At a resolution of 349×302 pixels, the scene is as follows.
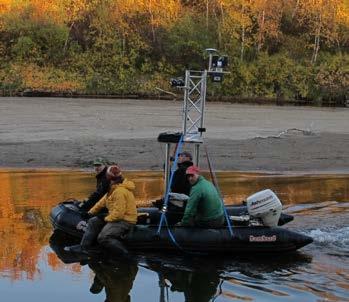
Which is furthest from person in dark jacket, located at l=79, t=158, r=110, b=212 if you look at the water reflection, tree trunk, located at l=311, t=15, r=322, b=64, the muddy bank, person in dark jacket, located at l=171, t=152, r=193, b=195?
tree trunk, located at l=311, t=15, r=322, b=64

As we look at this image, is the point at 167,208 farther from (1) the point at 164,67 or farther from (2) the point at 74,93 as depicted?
(1) the point at 164,67

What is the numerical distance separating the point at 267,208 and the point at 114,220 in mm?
2140

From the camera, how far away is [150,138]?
23578 mm

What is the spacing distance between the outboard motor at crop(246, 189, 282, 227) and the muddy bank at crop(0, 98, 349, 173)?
948 centimetres

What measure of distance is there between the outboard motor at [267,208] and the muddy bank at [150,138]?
9484 millimetres

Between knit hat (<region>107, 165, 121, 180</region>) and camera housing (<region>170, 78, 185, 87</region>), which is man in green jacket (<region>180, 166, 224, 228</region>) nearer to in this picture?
knit hat (<region>107, 165, 121, 180</region>)

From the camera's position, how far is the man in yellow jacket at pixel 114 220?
896 centimetres

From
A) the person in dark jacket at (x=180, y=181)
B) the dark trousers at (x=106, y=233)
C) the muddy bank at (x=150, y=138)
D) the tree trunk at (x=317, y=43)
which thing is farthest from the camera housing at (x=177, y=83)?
the tree trunk at (x=317, y=43)

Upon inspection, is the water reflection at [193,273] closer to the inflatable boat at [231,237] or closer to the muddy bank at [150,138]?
the inflatable boat at [231,237]

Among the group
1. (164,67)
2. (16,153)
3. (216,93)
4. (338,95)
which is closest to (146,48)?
(164,67)

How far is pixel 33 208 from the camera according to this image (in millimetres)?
12305

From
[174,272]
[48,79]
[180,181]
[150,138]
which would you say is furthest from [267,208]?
[48,79]

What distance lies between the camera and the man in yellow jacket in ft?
29.4

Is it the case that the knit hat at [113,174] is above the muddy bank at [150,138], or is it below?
above
